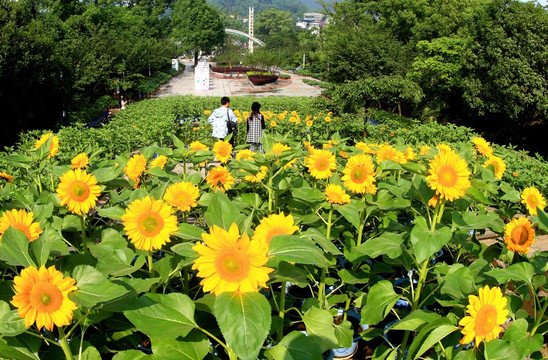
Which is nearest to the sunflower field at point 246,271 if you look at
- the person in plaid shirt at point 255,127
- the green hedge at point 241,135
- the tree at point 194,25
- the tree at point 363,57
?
the green hedge at point 241,135

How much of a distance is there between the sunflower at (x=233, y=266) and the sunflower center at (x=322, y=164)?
39.7 inches

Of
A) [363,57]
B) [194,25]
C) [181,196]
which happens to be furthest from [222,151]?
[194,25]

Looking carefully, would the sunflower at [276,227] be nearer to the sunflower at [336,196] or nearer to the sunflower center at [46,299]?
the sunflower at [336,196]

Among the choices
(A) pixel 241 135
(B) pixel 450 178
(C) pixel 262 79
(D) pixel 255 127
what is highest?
(B) pixel 450 178

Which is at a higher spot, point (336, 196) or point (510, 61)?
point (510, 61)

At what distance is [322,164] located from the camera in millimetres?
1732

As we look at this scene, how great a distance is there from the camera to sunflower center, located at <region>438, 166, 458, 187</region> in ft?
3.69

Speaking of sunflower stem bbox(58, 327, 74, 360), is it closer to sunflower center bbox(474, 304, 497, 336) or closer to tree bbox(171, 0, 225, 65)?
sunflower center bbox(474, 304, 497, 336)

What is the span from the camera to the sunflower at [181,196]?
1311mm

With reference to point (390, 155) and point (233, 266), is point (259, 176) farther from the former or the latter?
point (233, 266)

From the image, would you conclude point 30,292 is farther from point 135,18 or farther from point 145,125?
point 135,18

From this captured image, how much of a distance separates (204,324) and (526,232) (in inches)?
42.4

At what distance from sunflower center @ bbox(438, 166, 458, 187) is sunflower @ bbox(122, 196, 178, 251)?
756mm

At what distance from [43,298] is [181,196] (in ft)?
2.07
